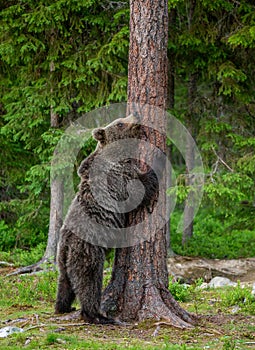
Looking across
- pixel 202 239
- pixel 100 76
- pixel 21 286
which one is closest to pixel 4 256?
pixel 21 286

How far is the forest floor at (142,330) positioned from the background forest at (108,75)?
10.6 ft

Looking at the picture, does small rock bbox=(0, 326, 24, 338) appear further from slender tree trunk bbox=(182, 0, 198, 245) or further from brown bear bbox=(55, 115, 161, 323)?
slender tree trunk bbox=(182, 0, 198, 245)

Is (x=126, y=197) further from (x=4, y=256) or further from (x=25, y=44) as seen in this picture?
(x=4, y=256)

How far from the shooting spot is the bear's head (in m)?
7.01

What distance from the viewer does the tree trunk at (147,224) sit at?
673cm

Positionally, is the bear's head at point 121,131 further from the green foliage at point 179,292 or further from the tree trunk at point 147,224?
the green foliage at point 179,292

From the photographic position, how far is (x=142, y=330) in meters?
6.35

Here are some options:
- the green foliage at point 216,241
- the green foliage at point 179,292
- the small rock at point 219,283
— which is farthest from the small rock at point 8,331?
the green foliage at point 216,241

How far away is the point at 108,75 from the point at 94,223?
628cm

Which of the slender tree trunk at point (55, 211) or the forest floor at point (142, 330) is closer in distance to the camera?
the forest floor at point (142, 330)

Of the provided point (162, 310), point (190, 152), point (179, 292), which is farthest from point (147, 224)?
point (190, 152)

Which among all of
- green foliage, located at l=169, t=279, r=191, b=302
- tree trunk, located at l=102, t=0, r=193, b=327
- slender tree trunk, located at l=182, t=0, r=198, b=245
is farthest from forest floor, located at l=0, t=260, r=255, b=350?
slender tree trunk, located at l=182, t=0, r=198, b=245

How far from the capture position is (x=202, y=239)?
16.3 meters

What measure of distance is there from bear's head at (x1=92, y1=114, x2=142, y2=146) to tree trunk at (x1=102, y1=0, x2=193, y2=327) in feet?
0.67
